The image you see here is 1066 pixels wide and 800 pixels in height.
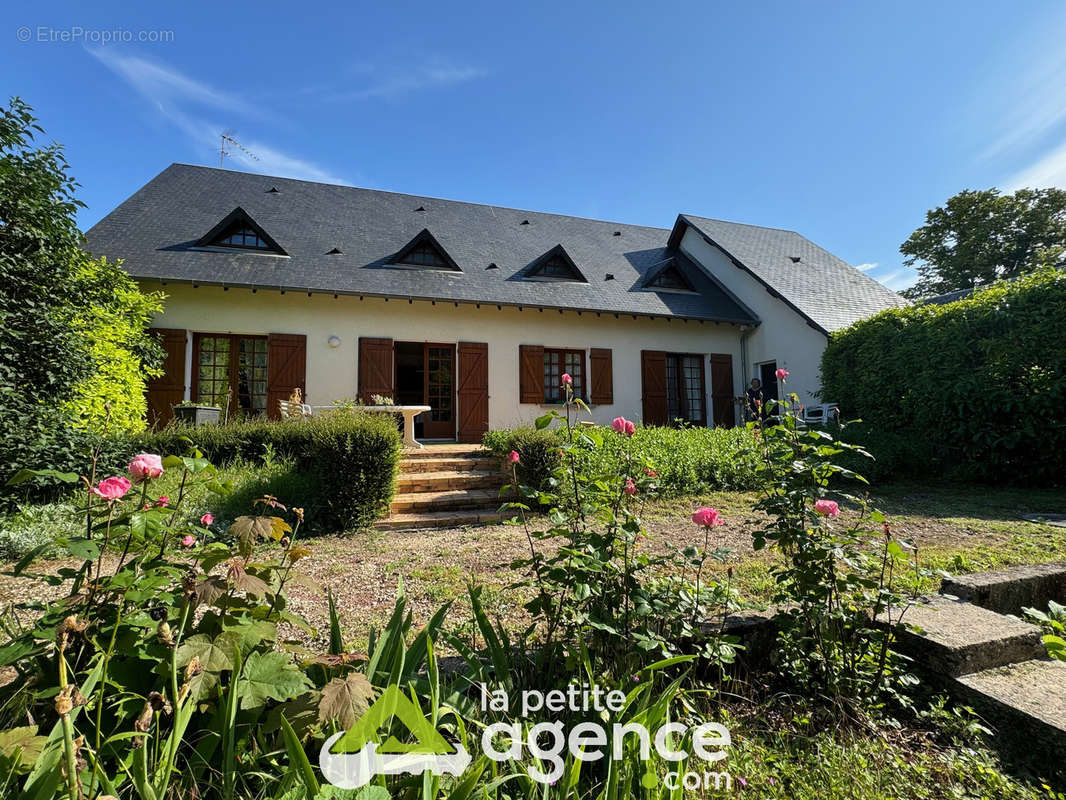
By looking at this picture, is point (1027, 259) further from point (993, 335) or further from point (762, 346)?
point (993, 335)

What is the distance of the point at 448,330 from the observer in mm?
10242

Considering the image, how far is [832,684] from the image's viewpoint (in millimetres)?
1679

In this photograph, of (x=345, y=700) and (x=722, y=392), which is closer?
(x=345, y=700)

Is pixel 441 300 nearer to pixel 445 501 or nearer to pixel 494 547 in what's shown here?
pixel 445 501

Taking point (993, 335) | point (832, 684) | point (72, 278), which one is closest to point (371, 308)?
point (72, 278)

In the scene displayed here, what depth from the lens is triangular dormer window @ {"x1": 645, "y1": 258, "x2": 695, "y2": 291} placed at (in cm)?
1251

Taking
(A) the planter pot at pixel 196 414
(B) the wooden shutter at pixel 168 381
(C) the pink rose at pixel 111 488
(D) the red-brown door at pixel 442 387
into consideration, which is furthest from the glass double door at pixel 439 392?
(C) the pink rose at pixel 111 488

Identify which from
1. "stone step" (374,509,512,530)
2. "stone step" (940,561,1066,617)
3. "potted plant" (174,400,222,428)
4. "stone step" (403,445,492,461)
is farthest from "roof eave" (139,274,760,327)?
"stone step" (940,561,1066,617)

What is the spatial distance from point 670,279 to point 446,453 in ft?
28.6

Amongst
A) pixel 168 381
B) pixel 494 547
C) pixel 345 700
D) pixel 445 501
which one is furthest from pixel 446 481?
pixel 168 381

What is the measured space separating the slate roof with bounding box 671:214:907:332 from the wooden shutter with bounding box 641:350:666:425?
350 centimetres

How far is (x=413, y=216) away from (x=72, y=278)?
815 centimetres

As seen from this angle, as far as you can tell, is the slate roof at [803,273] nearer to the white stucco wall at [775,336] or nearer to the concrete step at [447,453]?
the white stucco wall at [775,336]

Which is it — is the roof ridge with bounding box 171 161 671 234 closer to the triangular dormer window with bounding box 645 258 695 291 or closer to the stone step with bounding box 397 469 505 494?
the triangular dormer window with bounding box 645 258 695 291
